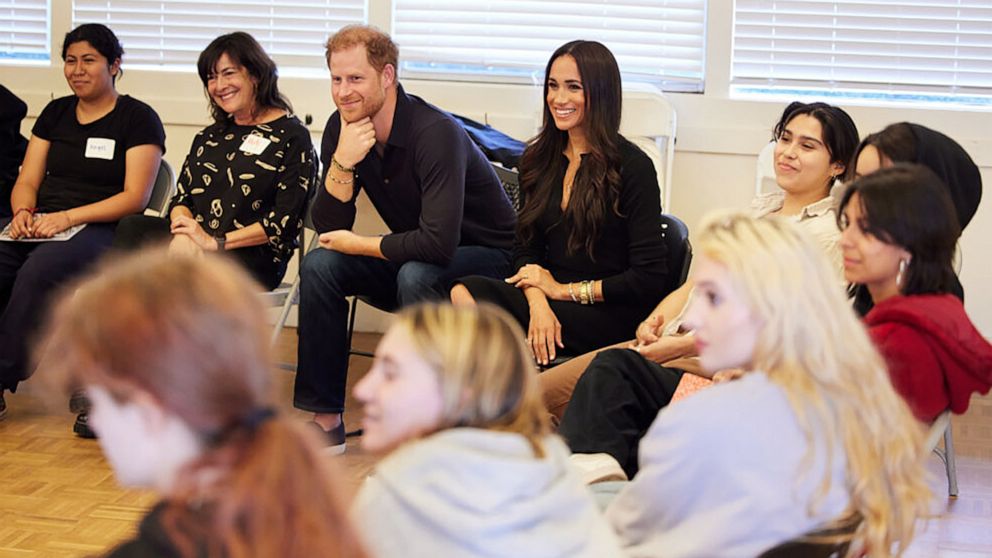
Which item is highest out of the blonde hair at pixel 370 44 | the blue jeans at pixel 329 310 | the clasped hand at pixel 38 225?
the blonde hair at pixel 370 44

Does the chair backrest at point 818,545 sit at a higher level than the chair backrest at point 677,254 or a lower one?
lower

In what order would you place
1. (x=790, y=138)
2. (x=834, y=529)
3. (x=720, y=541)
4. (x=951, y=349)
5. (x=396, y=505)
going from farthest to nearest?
1. (x=790, y=138)
2. (x=951, y=349)
3. (x=720, y=541)
4. (x=834, y=529)
5. (x=396, y=505)

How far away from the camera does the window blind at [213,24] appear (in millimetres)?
5500

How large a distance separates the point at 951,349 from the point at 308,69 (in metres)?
3.92

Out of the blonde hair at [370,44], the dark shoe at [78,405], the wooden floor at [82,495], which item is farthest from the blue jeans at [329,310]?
the dark shoe at [78,405]

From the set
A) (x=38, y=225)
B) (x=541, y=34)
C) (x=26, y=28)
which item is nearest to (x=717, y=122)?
(x=541, y=34)

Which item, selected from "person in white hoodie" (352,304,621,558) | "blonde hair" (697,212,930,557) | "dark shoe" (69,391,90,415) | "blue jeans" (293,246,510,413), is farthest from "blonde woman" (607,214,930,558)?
"dark shoe" (69,391,90,415)

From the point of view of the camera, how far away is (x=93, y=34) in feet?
15.0

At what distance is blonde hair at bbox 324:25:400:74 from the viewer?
3.90 metres

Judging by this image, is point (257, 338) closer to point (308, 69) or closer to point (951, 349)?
point (951, 349)

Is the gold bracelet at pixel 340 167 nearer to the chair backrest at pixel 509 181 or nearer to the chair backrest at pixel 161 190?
the chair backrest at pixel 509 181

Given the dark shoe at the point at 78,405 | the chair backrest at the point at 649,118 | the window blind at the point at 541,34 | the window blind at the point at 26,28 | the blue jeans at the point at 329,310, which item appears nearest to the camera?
the blue jeans at the point at 329,310

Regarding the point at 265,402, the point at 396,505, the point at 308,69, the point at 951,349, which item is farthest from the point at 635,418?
the point at 308,69

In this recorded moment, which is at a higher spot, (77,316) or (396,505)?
(77,316)
